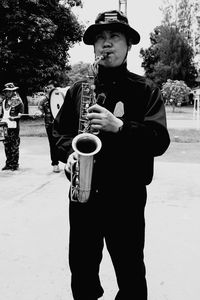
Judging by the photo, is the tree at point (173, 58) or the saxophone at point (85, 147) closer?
the saxophone at point (85, 147)

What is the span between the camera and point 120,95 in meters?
2.31

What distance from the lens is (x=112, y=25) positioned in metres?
2.29

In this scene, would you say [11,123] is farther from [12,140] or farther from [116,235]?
[116,235]

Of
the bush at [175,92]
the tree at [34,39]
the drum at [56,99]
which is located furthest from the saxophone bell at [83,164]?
the bush at [175,92]

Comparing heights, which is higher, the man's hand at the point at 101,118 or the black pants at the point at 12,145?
the man's hand at the point at 101,118

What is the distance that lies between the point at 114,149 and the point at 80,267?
2.59ft

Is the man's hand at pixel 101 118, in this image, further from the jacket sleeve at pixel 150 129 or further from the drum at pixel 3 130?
the drum at pixel 3 130

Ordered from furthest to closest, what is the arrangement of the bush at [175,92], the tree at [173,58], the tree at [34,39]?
the tree at [173,58], the bush at [175,92], the tree at [34,39]

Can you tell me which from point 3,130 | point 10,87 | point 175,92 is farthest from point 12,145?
point 175,92

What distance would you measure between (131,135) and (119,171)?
0.27m

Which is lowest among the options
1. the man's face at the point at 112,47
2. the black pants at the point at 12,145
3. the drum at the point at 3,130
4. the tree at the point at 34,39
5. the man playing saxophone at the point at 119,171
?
the black pants at the point at 12,145

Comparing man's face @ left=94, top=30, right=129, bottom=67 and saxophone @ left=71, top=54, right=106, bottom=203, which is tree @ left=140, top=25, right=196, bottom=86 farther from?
saxophone @ left=71, top=54, right=106, bottom=203

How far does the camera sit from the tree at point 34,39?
827 inches

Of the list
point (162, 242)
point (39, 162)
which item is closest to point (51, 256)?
point (162, 242)
